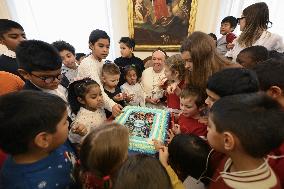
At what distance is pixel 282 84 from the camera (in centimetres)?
127

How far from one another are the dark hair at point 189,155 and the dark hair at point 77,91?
3.62ft

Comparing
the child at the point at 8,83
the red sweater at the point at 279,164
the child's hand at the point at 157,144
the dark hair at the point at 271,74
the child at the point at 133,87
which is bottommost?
the child at the point at 133,87

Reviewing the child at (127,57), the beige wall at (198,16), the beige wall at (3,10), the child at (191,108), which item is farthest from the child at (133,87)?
the beige wall at (3,10)

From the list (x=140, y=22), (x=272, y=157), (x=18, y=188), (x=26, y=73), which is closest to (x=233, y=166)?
(x=272, y=157)

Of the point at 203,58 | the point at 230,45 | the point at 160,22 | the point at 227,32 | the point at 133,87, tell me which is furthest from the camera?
the point at 160,22

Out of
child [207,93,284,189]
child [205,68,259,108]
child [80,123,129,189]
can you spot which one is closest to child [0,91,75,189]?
child [80,123,129,189]

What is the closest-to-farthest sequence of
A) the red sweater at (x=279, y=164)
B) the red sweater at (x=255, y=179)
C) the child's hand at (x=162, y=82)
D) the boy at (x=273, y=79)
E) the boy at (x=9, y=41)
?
the red sweater at (x=255, y=179) < the red sweater at (x=279, y=164) < the boy at (x=273, y=79) < the boy at (x=9, y=41) < the child's hand at (x=162, y=82)

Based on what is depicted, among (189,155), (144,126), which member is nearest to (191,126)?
(144,126)

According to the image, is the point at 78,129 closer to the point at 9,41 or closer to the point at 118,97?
the point at 118,97

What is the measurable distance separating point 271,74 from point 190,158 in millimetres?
771

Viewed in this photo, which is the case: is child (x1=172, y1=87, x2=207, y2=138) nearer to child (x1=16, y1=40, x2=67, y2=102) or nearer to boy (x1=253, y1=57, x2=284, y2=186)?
boy (x1=253, y1=57, x2=284, y2=186)

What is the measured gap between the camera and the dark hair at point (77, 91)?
6.89 ft

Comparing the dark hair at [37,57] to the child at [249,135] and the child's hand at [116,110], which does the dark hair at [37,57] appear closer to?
the child's hand at [116,110]

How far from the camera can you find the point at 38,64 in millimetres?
1476
